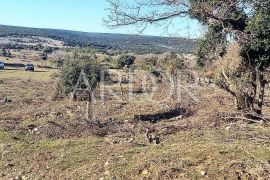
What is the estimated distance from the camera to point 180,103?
75.5 ft

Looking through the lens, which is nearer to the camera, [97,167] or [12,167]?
[97,167]

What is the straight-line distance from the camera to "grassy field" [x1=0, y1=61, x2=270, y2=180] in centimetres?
1011

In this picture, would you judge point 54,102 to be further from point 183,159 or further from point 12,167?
point 183,159

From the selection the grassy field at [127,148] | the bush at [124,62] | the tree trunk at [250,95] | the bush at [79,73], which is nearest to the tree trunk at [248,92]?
the tree trunk at [250,95]

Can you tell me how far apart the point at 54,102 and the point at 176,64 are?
20.4m

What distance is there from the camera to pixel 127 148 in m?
12.7

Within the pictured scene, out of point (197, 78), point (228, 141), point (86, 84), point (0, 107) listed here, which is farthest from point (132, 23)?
point (197, 78)

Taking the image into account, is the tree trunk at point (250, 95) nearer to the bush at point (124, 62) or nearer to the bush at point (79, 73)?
the bush at point (79, 73)

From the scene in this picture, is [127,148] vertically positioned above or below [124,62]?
above

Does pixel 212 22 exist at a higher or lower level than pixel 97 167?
higher

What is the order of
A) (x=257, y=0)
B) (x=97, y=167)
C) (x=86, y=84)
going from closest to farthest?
(x=257, y=0), (x=97, y=167), (x=86, y=84)

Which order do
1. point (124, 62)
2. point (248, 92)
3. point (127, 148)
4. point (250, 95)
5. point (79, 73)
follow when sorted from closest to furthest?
point (127, 148) < point (250, 95) < point (248, 92) < point (79, 73) < point (124, 62)

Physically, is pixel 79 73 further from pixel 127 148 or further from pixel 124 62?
pixel 124 62

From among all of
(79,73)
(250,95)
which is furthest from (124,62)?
(250,95)
